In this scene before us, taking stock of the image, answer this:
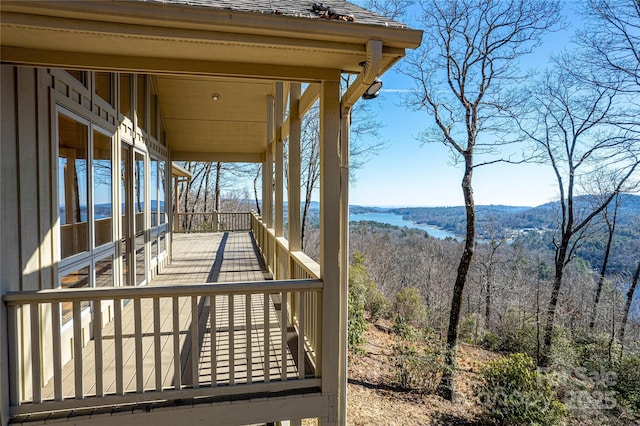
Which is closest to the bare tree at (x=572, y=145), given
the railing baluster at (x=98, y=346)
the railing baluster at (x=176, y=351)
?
the railing baluster at (x=176, y=351)

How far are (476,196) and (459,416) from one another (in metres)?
6.45

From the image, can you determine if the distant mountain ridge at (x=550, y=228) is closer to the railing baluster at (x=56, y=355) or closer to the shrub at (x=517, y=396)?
the shrub at (x=517, y=396)

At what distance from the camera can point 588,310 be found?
42.6 ft

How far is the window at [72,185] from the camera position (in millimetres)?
2938

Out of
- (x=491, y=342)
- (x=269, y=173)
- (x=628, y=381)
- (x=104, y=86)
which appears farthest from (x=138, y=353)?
(x=491, y=342)

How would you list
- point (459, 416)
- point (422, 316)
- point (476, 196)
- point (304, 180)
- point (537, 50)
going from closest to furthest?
point (459, 416), point (476, 196), point (537, 50), point (422, 316), point (304, 180)

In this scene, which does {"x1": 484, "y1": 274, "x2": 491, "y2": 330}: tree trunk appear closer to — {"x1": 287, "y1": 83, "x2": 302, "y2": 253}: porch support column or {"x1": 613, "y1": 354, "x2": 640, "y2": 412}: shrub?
{"x1": 613, "y1": 354, "x2": 640, "y2": 412}: shrub

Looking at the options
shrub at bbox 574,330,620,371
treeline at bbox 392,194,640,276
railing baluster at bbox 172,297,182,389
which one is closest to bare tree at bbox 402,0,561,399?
treeline at bbox 392,194,640,276

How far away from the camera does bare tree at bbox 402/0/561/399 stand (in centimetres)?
1073

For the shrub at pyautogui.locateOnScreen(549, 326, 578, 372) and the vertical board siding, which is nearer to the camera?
the vertical board siding

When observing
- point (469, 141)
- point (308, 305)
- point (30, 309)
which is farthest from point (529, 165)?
point (30, 309)

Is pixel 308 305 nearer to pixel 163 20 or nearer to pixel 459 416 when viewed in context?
pixel 163 20

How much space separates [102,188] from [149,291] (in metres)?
1.86

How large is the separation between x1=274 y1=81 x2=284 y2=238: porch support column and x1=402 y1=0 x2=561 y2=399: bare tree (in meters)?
6.88
